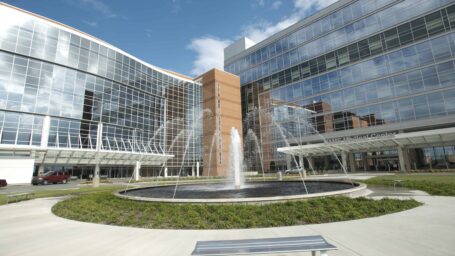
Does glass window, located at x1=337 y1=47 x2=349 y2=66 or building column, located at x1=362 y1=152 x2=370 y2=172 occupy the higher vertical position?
glass window, located at x1=337 y1=47 x2=349 y2=66

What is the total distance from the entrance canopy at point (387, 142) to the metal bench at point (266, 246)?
1482 inches

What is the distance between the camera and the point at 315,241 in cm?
390

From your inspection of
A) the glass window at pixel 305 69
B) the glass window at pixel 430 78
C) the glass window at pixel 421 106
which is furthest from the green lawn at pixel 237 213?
the glass window at pixel 305 69

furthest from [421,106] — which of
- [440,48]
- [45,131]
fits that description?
[45,131]

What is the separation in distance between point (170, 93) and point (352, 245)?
58.1 metres

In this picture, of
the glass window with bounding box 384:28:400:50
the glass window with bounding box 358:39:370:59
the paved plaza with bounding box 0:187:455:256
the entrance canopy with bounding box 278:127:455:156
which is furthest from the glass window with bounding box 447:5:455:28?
the paved plaza with bounding box 0:187:455:256

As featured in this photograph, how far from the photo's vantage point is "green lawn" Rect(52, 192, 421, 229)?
711 cm

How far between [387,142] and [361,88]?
11.7 meters

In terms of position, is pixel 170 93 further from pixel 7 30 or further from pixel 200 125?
pixel 7 30

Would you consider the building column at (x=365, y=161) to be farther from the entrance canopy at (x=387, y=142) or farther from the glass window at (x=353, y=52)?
the glass window at (x=353, y=52)

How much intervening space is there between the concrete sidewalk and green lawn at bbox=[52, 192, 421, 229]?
1.42 ft

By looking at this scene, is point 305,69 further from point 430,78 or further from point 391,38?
point 430,78

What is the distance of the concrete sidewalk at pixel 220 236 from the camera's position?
4875mm

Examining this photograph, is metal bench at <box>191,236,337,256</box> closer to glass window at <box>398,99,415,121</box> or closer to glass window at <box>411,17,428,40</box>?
glass window at <box>398,99,415,121</box>
